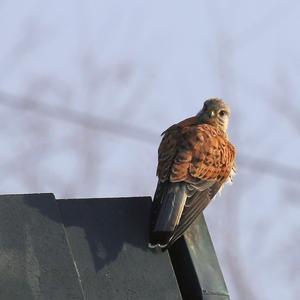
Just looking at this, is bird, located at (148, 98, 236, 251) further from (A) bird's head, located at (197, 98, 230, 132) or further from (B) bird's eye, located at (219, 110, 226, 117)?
(B) bird's eye, located at (219, 110, 226, 117)

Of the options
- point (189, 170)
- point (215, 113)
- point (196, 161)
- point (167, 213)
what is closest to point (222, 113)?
point (215, 113)

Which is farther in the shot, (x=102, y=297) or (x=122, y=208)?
(x=122, y=208)

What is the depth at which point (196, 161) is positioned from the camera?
254 inches

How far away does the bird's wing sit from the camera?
6191 millimetres

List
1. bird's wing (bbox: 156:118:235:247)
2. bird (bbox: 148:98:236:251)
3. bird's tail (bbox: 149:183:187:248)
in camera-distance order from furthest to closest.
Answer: bird's wing (bbox: 156:118:235:247) < bird (bbox: 148:98:236:251) < bird's tail (bbox: 149:183:187:248)

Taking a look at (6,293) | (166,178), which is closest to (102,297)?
(6,293)

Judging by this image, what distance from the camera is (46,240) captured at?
4.19m

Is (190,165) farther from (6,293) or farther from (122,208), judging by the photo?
(6,293)

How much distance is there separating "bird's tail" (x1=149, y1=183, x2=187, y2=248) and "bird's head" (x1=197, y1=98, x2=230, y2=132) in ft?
5.29

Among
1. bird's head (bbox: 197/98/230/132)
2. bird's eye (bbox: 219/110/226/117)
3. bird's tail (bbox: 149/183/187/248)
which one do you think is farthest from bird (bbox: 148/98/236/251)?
bird's eye (bbox: 219/110/226/117)

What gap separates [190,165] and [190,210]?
2.44 feet

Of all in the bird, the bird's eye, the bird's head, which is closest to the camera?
the bird

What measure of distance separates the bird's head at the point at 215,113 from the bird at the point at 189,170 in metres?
0.30

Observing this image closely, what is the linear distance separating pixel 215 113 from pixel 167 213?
93.0 inches
